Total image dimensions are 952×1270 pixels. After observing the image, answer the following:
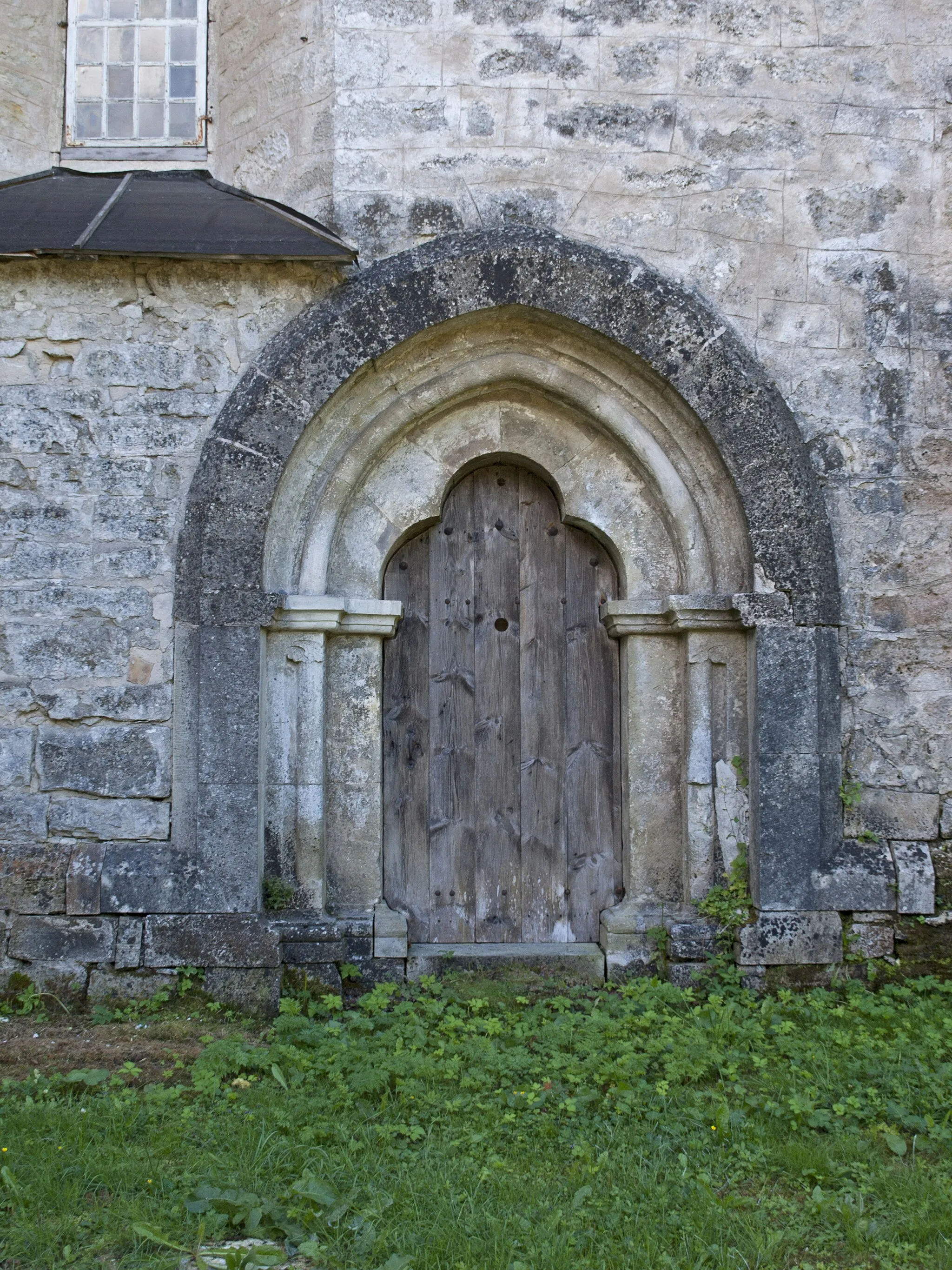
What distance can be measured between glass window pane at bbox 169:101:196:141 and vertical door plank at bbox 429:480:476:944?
2.04 metres

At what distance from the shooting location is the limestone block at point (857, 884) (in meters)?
4.09

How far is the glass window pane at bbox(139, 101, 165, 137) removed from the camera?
473cm

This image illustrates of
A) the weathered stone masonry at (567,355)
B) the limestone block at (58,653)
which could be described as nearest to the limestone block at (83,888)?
the weathered stone masonry at (567,355)

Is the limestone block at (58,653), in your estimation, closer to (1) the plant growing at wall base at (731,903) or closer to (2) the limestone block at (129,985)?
(2) the limestone block at (129,985)

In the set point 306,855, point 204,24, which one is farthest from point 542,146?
point 306,855

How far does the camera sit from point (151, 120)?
4.73 meters

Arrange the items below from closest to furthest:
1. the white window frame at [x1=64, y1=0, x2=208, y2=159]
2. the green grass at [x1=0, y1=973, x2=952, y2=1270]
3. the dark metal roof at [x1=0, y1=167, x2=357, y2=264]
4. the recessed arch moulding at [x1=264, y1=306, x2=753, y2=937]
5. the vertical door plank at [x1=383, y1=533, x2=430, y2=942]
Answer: the green grass at [x1=0, y1=973, x2=952, y2=1270], the dark metal roof at [x1=0, y1=167, x2=357, y2=264], the recessed arch moulding at [x1=264, y1=306, x2=753, y2=937], the vertical door plank at [x1=383, y1=533, x2=430, y2=942], the white window frame at [x1=64, y1=0, x2=208, y2=159]

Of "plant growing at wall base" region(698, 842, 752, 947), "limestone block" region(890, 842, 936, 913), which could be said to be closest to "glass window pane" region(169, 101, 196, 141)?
"plant growing at wall base" region(698, 842, 752, 947)

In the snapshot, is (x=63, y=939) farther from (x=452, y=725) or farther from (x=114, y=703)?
(x=452, y=725)

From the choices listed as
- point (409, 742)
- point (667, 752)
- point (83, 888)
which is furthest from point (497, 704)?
point (83, 888)

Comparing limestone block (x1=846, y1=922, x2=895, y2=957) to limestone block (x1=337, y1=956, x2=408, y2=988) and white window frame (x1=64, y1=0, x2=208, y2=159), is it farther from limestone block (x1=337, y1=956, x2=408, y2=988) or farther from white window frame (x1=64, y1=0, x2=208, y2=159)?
white window frame (x1=64, y1=0, x2=208, y2=159)

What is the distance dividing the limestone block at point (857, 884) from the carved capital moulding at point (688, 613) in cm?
101

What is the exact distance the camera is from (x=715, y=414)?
4.21 metres

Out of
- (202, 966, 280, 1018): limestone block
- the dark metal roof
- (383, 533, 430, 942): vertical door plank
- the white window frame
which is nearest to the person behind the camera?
(202, 966, 280, 1018): limestone block
